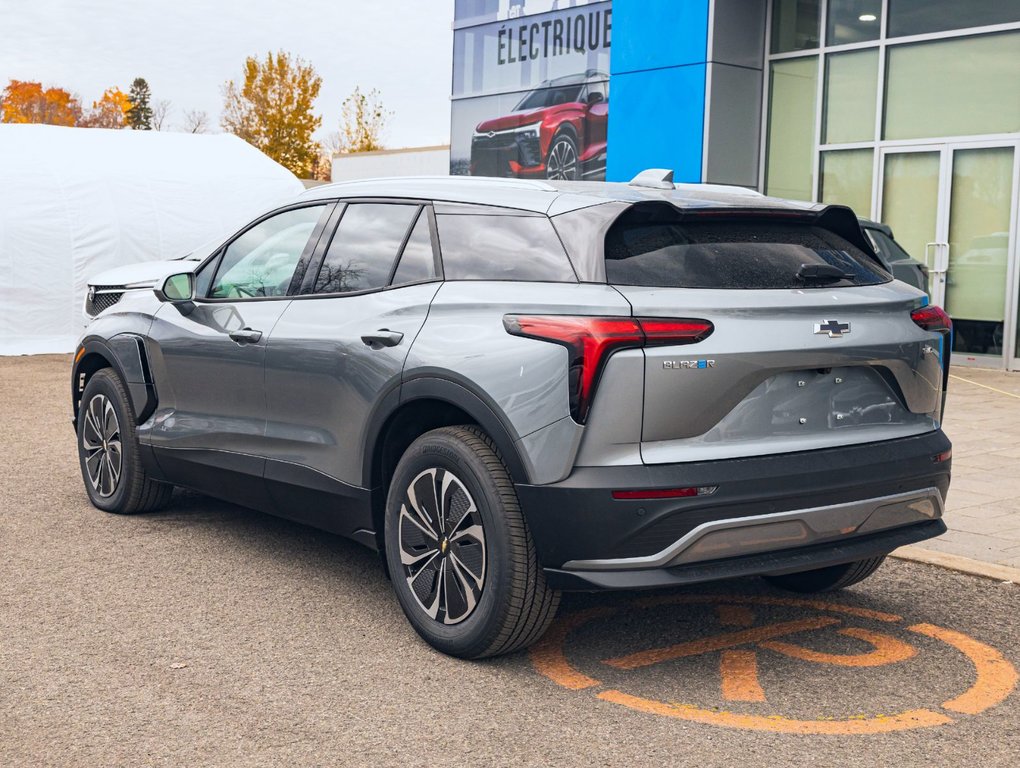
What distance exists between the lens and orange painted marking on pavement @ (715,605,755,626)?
15.8ft

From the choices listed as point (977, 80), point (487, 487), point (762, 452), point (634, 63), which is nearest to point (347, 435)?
point (487, 487)

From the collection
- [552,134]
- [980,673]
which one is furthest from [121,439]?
[552,134]

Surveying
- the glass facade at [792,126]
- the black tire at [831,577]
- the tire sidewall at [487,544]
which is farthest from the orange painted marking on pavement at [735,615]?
the glass facade at [792,126]

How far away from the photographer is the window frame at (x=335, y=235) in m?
4.71

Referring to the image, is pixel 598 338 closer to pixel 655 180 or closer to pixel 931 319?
pixel 655 180

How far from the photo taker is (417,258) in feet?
15.6

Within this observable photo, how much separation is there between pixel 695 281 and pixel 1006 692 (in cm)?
165

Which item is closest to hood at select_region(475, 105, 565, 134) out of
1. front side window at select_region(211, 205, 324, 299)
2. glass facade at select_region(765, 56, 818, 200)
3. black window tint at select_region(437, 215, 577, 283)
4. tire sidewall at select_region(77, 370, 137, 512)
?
glass facade at select_region(765, 56, 818, 200)

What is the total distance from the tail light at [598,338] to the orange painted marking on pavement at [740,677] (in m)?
1.03

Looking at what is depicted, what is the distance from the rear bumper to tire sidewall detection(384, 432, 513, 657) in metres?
0.14

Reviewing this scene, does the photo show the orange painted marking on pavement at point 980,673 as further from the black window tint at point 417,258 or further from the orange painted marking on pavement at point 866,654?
the black window tint at point 417,258

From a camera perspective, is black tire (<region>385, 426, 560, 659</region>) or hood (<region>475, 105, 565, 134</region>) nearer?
black tire (<region>385, 426, 560, 659</region>)

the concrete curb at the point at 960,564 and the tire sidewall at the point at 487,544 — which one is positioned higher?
the tire sidewall at the point at 487,544

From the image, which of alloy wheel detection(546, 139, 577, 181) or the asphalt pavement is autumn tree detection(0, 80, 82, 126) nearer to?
alloy wheel detection(546, 139, 577, 181)
